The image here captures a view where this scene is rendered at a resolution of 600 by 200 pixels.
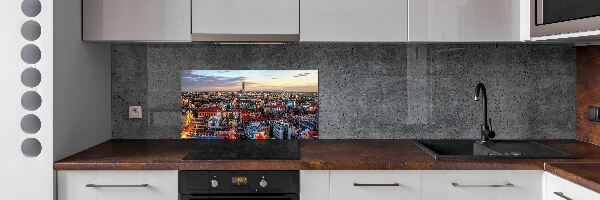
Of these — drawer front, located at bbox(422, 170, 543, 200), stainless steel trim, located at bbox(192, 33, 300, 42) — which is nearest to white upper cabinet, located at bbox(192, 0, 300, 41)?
stainless steel trim, located at bbox(192, 33, 300, 42)

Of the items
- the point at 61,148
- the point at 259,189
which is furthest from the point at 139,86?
the point at 259,189

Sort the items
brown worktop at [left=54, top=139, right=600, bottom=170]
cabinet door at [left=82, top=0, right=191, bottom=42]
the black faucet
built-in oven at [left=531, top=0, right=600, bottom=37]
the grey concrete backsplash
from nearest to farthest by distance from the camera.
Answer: built-in oven at [left=531, top=0, right=600, bottom=37] → brown worktop at [left=54, top=139, right=600, bottom=170] → cabinet door at [left=82, top=0, right=191, bottom=42] → the black faucet → the grey concrete backsplash

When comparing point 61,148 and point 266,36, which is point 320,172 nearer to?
point 266,36
